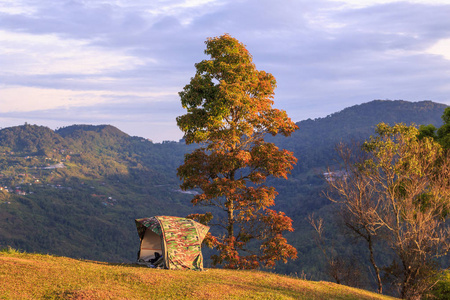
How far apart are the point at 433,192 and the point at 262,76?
40.4ft

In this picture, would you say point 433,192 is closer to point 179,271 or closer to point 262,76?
point 262,76

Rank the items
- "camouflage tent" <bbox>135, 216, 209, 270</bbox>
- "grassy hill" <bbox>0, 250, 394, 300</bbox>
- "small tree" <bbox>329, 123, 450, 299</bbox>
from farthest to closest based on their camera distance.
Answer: "small tree" <bbox>329, 123, 450, 299</bbox> → "camouflage tent" <bbox>135, 216, 209, 270</bbox> → "grassy hill" <bbox>0, 250, 394, 300</bbox>

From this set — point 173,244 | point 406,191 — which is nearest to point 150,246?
point 173,244

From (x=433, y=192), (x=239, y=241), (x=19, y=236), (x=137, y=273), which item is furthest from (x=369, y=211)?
(x=19, y=236)

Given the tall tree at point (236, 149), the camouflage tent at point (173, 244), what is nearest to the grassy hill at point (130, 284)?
the camouflage tent at point (173, 244)

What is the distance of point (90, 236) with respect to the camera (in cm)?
19788

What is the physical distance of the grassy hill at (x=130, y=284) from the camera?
13680mm

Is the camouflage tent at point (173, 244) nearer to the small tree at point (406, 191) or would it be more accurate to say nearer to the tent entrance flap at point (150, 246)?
the tent entrance flap at point (150, 246)

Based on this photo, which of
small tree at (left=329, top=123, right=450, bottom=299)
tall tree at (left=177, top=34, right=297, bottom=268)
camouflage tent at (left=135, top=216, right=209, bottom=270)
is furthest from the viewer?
small tree at (left=329, top=123, right=450, bottom=299)

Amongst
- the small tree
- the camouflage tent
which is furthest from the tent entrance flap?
the small tree

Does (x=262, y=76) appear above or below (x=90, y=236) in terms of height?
above

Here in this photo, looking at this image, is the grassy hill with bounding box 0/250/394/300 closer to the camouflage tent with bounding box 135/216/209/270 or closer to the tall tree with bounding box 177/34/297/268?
the camouflage tent with bounding box 135/216/209/270

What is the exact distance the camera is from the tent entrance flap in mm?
22525

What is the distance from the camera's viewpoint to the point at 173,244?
2062cm
